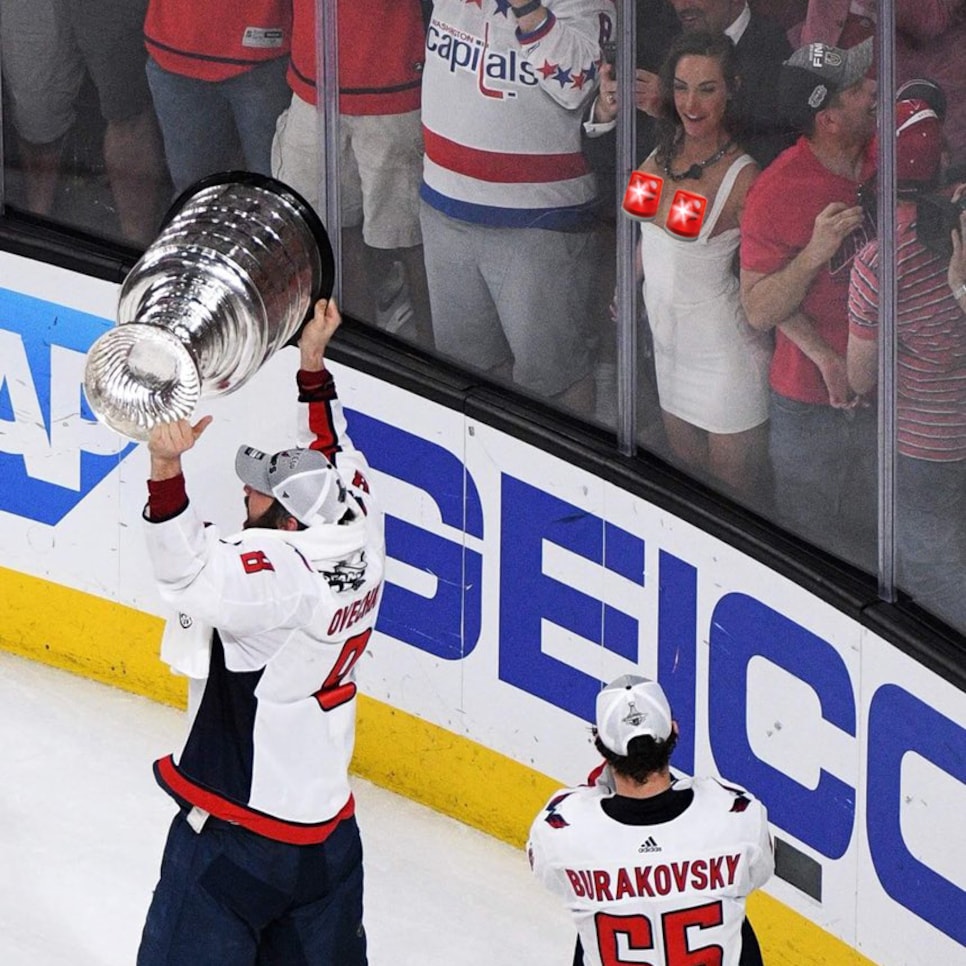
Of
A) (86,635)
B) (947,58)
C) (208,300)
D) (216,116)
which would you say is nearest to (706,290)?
(947,58)

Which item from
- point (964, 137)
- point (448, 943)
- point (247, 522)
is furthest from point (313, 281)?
point (448, 943)

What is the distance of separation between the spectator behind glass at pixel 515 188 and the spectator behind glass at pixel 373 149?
0.18ft

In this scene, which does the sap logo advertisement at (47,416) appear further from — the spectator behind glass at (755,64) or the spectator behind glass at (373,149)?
the spectator behind glass at (755,64)

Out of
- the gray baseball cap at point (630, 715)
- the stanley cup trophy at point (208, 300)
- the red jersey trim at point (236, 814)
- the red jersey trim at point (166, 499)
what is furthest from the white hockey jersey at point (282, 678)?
the gray baseball cap at point (630, 715)

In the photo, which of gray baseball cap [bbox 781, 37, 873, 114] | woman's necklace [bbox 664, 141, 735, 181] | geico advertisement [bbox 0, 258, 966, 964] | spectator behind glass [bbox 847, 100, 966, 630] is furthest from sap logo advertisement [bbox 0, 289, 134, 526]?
spectator behind glass [bbox 847, 100, 966, 630]

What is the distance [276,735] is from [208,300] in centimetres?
76

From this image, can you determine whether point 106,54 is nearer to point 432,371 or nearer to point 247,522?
point 432,371

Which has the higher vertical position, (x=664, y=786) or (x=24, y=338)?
(x=664, y=786)

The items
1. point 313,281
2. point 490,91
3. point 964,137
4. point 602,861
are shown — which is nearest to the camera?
point 602,861

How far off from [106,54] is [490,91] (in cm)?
118

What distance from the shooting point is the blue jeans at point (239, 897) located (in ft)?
12.5

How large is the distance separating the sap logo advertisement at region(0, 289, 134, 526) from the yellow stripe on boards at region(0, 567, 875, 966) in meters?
0.24

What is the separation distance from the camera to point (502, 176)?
4.76 meters

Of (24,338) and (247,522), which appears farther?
(24,338)
